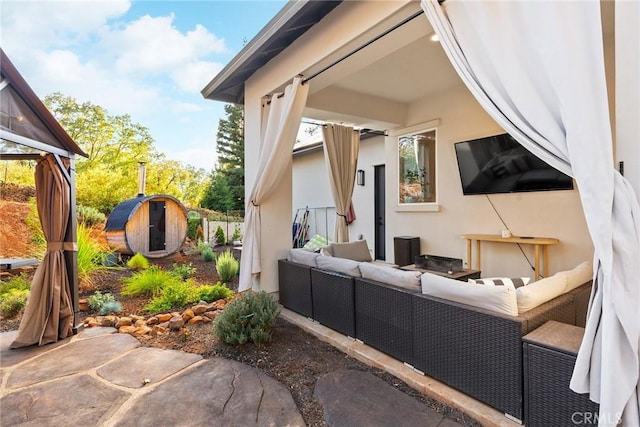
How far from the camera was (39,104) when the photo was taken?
315 centimetres

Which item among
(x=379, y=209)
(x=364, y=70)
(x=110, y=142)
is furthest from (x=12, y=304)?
(x=110, y=142)

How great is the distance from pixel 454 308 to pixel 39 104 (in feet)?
14.1

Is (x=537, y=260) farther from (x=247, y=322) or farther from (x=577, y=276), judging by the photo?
(x=247, y=322)

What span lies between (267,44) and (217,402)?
374 cm

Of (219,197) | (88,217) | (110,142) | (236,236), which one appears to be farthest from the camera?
(219,197)

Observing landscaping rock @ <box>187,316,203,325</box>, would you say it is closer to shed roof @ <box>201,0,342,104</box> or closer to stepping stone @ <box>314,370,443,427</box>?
stepping stone @ <box>314,370,443,427</box>

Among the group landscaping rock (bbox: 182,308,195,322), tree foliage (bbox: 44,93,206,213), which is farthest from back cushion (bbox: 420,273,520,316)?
tree foliage (bbox: 44,93,206,213)

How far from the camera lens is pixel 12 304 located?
169 inches

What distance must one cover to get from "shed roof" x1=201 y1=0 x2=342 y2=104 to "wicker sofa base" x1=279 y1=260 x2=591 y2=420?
275 centimetres

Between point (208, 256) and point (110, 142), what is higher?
point (110, 142)

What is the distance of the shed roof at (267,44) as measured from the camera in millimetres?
3146

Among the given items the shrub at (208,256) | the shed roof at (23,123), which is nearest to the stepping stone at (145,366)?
the shed roof at (23,123)

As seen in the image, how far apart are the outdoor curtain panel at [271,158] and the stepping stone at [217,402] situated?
1.71 metres
